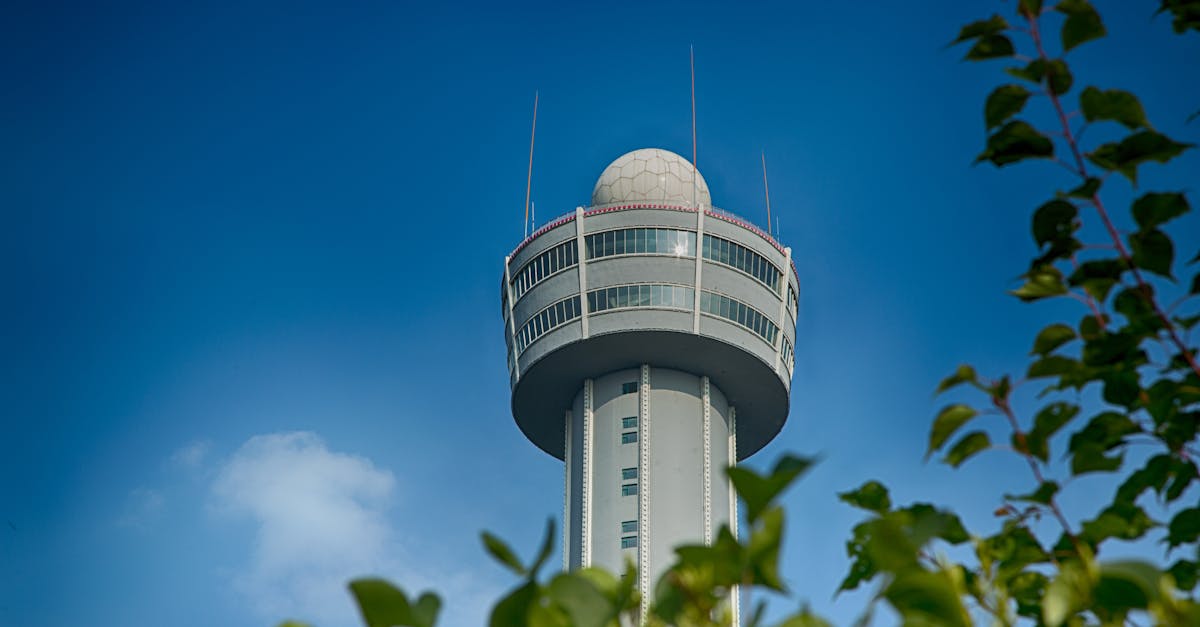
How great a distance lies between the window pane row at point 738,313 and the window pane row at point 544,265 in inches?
316

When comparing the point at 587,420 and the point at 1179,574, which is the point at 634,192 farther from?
the point at 1179,574

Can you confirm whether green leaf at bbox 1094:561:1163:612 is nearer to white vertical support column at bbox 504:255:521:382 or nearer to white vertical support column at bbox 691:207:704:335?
white vertical support column at bbox 691:207:704:335

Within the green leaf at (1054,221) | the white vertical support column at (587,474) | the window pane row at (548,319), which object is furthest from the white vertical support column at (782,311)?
the green leaf at (1054,221)

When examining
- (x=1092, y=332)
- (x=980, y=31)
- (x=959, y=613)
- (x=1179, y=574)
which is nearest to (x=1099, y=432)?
(x=1092, y=332)

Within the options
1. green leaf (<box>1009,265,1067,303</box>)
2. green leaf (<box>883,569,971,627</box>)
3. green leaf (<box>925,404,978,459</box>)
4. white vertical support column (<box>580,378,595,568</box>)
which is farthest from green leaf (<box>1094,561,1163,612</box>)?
white vertical support column (<box>580,378,595,568</box>)

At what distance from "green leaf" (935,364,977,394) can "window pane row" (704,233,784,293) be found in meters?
59.1

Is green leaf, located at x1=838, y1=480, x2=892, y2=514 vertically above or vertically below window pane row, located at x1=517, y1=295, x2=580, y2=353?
below

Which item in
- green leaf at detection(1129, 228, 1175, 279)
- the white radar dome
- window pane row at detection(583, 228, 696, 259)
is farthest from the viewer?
the white radar dome

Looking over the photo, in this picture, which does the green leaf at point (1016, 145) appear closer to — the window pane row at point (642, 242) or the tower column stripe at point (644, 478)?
the tower column stripe at point (644, 478)

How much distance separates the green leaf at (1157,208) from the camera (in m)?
3.57

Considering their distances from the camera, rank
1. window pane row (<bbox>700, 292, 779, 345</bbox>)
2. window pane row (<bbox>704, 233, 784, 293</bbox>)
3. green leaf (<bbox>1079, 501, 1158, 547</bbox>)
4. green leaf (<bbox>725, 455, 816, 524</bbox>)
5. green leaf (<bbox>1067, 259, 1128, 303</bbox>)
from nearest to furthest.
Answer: green leaf (<bbox>725, 455, 816, 524</bbox>) < green leaf (<bbox>1079, 501, 1158, 547</bbox>) < green leaf (<bbox>1067, 259, 1128, 303</bbox>) < window pane row (<bbox>700, 292, 779, 345</bbox>) < window pane row (<bbox>704, 233, 784, 293</bbox>)

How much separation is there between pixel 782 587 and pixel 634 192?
67.0 metres

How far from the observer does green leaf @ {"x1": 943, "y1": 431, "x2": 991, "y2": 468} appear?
3381mm

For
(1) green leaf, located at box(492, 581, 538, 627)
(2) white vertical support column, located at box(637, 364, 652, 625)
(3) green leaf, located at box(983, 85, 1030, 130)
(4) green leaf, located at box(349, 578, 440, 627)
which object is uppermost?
(2) white vertical support column, located at box(637, 364, 652, 625)
